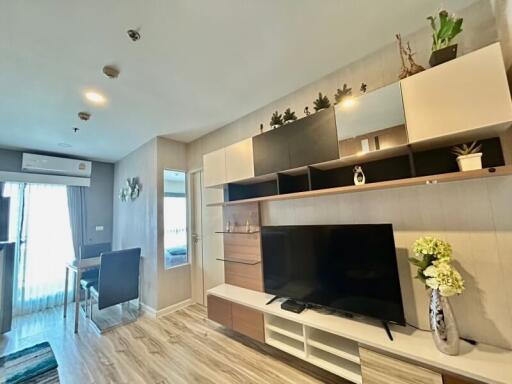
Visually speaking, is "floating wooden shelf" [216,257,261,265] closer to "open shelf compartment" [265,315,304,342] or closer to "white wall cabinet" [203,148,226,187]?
"open shelf compartment" [265,315,304,342]

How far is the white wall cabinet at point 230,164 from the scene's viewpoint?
7.85 feet

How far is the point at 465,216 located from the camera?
1.45m

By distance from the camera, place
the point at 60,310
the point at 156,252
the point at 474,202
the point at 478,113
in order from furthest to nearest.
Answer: the point at 60,310 → the point at 156,252 → the point at 474,202 → the point at 478,113

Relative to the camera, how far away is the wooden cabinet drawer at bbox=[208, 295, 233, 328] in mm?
2365

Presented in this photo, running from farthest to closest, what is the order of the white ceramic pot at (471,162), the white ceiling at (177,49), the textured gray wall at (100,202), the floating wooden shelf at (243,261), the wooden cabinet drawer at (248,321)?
the textured gray wall at (100,202)
the floating wooden shelf at (243,261)
the wooden cabinet drawer at (248,321)
the white ceiling at (177,49)
the white ceramic pot at (471,162)

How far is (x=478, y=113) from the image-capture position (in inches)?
47.7

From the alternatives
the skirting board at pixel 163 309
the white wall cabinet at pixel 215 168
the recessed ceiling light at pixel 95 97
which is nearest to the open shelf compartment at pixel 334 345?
the white wall cabinet at pixel 215 168

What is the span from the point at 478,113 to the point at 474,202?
0.59 m

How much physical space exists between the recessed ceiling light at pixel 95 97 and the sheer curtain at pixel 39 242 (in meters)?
2.73

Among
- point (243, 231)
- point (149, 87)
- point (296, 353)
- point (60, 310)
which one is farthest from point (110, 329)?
point (149, 87)

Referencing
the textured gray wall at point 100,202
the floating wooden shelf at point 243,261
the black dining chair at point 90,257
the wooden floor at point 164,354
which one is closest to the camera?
the wooden floor at point 164,354

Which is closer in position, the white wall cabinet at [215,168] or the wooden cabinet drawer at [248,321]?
the wooden cabinet drawer at [248,321]

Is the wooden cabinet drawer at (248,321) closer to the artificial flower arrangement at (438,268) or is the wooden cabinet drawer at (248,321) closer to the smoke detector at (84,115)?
the artificial flower arrangement at (438,268)

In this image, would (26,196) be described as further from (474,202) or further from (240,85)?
(474,202)
